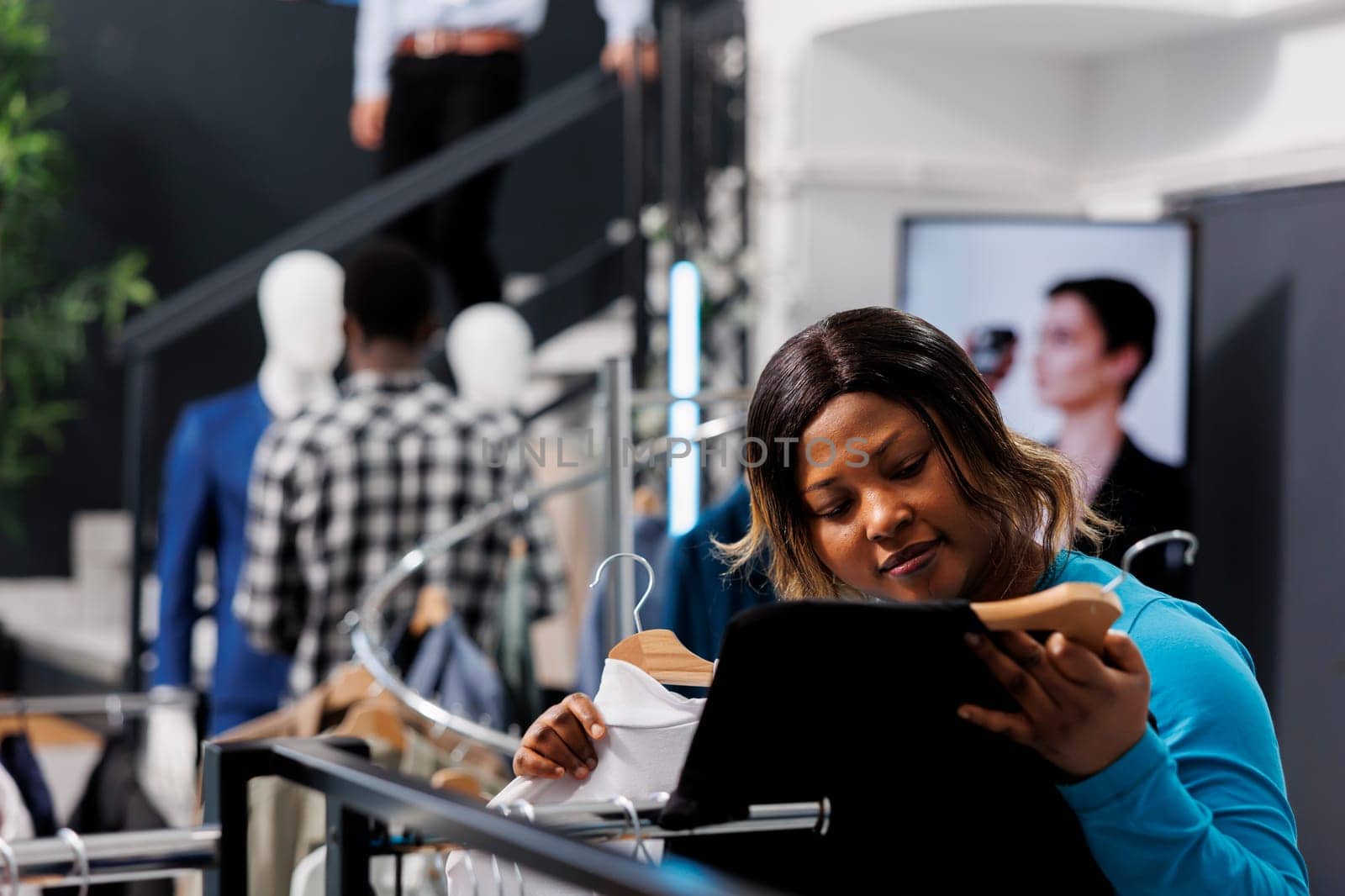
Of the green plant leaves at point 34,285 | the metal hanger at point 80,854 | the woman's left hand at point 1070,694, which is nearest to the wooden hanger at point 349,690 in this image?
the metal hanger at point 80,854

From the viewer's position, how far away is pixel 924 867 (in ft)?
3.77

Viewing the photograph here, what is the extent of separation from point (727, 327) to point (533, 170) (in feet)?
9.53

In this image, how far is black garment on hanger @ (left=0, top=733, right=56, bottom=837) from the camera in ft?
8.71

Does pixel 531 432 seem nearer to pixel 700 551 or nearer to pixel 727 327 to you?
pixel 727 327

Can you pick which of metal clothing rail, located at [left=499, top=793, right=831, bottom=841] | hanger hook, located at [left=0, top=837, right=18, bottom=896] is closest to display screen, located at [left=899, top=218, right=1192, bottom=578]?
metal clothing rail, located at [left=499, top=793, right=831, bottom=841]

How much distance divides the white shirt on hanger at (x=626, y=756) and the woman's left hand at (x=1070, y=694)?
36 centimetres

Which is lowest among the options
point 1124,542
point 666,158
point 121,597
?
point 121,597

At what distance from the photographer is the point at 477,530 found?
315cm

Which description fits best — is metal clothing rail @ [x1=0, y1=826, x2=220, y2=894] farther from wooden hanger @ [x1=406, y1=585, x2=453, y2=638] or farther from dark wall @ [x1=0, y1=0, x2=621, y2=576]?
dark wall @ [x1=0, y1=0, x2=621, y2=576]

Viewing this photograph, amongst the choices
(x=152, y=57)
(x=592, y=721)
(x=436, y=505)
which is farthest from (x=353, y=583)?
(x=152, y=57)

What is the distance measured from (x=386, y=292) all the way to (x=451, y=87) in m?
2.48

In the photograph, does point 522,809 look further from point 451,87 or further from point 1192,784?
point 451,87

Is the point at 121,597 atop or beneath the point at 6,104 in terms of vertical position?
beneath

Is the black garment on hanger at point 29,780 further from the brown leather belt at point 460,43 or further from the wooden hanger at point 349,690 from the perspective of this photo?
the brown leather belt at point 460,43
